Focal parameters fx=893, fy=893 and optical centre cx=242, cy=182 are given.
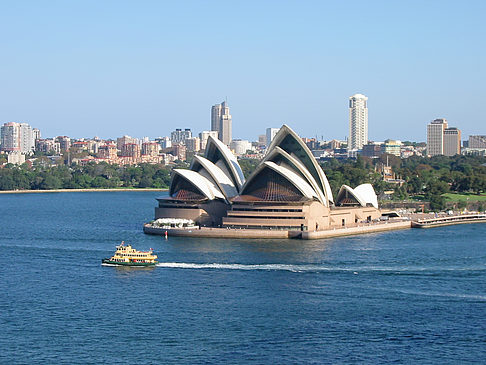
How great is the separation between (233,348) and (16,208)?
62.0m

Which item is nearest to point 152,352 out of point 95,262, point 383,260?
point 95,262

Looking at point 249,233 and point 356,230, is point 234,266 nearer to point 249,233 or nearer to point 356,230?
point 249,233

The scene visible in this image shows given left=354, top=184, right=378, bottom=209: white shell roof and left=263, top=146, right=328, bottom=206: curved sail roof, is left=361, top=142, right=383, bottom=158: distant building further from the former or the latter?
left=263, top=146, right=328, bottom=206: curved sail roof

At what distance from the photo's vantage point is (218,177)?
62531 millimetres

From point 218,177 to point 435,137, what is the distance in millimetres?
139704

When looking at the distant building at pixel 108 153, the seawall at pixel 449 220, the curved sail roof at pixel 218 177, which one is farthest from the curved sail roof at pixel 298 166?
the distant building at pixel 108 153

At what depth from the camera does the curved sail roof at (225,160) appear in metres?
63.2

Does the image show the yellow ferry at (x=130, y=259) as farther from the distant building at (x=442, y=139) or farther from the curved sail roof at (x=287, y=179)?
the distant building at (x=442, y=139)

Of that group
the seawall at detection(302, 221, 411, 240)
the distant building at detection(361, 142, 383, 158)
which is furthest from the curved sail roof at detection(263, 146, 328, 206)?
the distant building at detection(361, 142, 383, 158)

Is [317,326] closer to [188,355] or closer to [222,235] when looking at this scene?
[188,355]

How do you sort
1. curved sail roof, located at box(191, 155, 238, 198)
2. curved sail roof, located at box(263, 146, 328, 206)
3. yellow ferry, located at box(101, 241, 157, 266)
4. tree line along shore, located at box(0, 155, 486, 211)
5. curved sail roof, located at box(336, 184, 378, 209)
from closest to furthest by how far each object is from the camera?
yellow ferry, located at box(101, 241, 157, 266)
curved sail roof, located at box(263, 146, 328, 206)
curved sail roof, located at box(191, 155, 238, 198)
curved sail roof, located at box(336, 184, 378, 209)
tree line along shore, located at box(0, 155, 486, 211)

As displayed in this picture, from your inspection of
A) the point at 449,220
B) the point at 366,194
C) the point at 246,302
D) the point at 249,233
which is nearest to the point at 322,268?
the point at 246,302

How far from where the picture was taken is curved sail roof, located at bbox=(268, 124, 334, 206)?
60406mm

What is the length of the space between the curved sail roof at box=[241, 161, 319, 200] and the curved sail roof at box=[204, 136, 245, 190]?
386cm
